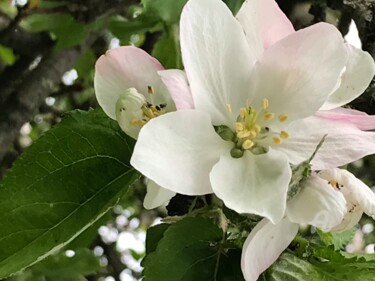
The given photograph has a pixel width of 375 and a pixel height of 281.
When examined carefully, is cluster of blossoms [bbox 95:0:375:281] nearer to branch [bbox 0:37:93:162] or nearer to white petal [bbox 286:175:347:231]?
white petal [bbox 286:175:347:231]

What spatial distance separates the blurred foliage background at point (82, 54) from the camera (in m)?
0.68

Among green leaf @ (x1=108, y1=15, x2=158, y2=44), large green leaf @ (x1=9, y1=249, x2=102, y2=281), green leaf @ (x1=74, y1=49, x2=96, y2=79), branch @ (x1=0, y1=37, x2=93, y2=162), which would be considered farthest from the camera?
green leaf @ (x1=74, y1=49, x2=96, y2=79)

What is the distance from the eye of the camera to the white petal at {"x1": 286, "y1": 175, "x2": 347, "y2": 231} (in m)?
0.43

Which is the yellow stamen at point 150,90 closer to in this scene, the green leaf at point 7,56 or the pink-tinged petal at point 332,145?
the pink-tinged petal at point 332,145

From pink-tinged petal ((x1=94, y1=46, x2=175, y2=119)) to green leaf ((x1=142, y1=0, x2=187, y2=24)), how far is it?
18 cm

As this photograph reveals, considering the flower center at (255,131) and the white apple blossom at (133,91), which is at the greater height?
the white apple blossom at (133,91)

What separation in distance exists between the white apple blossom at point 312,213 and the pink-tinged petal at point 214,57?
0.23 ft

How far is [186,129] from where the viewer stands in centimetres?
43

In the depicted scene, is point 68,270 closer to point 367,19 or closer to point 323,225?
point 367,19

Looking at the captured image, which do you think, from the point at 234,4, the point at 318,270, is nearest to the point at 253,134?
the point at 318,270

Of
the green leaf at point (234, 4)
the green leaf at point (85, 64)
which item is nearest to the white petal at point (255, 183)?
the green leaf at point (234, 4)

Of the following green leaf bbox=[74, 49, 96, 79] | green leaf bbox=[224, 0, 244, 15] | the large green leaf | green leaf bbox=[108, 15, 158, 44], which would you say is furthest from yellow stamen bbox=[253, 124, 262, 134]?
green leaf bbox=[74, 49, 96, 79]

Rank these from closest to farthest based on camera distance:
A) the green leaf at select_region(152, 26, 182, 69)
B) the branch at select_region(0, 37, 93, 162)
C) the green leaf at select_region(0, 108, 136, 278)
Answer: the green leaf at select_region(0, 108, 136, 278), the green leaf at select_region(152, 26, 182, 69), the branch at select_region(0, 37, 93, 162)

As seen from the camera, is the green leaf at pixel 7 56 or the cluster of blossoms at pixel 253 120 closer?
the cluster of blossoms at pixel 253 120
